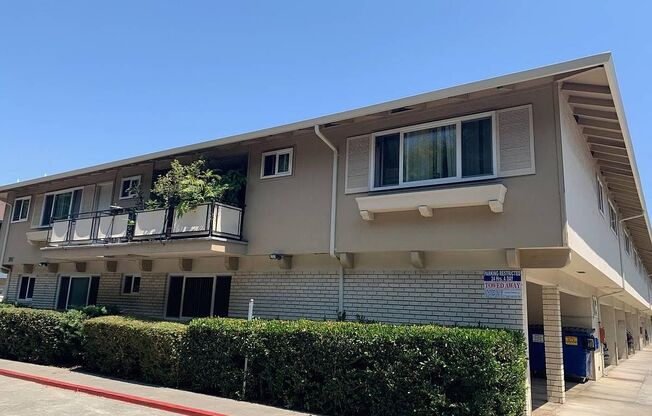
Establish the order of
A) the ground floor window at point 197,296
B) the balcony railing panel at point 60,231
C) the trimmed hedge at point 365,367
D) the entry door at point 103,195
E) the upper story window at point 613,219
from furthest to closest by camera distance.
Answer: the entry door at point 103,195, the balcony railing panel at point 60,231, the upper story window at point 613,219, the ground floor window at point 197,296, the trimmed hedge at point 365,367

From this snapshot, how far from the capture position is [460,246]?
30.2 ft

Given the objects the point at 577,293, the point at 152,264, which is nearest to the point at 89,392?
the point at 152,264

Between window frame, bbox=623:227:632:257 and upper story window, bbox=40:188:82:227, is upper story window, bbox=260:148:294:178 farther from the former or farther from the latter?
window frame, bbox=623:227:632:257

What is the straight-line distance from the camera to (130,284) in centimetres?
1605

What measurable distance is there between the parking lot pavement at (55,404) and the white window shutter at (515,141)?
7.57 meters

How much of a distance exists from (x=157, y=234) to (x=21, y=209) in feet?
35.9

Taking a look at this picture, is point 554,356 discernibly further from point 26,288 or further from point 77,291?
point 26,288

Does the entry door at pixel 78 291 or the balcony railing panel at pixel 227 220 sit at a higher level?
the balcony railing panel at pixel 227 220

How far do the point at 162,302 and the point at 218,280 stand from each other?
7.57ft

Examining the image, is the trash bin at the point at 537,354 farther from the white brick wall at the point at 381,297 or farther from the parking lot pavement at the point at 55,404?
the parking lot pavement at the point at 55,404

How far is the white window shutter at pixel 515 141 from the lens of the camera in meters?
8.88

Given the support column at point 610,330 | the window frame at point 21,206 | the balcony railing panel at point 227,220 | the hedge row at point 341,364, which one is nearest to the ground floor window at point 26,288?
the window frame at point 21,206

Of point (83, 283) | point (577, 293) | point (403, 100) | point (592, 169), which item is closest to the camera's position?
point (403, 100)

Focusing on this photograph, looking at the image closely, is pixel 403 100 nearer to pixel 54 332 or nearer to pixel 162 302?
pixel 162 302
